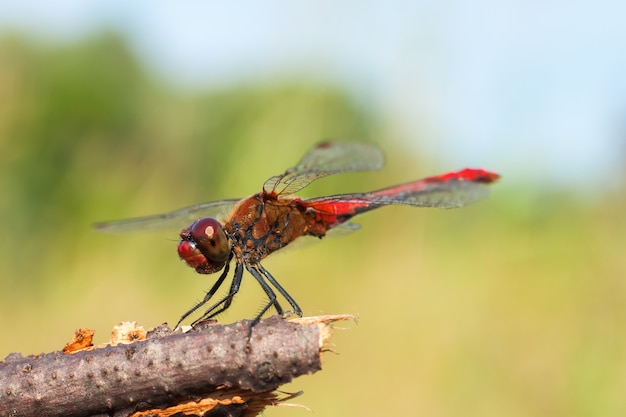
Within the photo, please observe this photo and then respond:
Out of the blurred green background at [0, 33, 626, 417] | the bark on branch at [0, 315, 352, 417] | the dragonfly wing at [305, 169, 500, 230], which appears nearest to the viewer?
the bark on branch at [0, 315, 352, 417]

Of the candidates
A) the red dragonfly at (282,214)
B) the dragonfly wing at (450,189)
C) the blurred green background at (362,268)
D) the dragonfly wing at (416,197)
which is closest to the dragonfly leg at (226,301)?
the red dragonfly at (282,214)

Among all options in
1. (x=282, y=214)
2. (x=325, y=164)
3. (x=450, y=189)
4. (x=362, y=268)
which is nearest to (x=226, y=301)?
(x=282, y=214)

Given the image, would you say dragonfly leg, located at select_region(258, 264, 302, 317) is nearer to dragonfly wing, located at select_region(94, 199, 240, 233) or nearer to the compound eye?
the compound eye

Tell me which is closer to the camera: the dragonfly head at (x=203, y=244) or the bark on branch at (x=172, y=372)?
the bark on branch at (x=172, y=372)

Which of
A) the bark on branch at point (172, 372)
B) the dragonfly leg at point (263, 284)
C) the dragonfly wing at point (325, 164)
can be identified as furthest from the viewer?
the dragonfly wing at point (325, 164)

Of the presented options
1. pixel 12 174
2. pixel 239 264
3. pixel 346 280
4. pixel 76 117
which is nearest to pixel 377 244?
pixel 346 280

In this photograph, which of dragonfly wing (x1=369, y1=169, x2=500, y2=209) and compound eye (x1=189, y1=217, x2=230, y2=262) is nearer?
compound eye (x1=189, y1=217, x2=230, y2=262)

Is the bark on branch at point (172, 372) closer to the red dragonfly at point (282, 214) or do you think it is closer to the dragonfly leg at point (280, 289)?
the red dragonfly at point (282, 214)

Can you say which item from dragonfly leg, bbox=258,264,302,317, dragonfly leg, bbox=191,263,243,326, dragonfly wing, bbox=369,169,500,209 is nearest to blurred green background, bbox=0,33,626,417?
dragonfly leg, bbox=258,264,302,317

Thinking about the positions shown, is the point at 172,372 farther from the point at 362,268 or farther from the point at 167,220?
the point at 362,268
